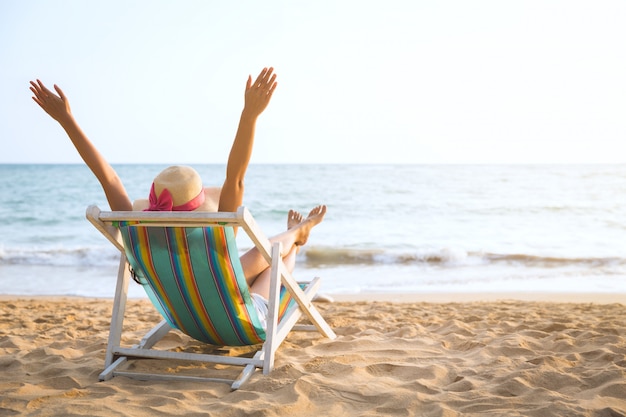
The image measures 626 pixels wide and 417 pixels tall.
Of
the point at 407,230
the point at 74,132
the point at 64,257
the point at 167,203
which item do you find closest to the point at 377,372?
the point at 167,203

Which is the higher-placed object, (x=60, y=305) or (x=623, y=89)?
(x=623, y=89)

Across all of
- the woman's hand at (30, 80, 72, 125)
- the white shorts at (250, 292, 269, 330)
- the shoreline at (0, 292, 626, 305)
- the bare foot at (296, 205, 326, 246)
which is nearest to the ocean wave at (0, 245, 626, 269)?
the shoreline at (0, 292, 626, 305)

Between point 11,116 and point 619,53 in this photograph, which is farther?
point 11,116

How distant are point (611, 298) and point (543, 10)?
668 inches

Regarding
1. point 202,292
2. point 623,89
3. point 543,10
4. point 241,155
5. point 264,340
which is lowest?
point 264,340

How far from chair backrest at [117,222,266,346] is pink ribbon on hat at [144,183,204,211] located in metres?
0.16

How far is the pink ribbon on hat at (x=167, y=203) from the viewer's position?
278 centimetres

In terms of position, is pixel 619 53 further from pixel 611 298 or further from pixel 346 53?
pixel 611 298

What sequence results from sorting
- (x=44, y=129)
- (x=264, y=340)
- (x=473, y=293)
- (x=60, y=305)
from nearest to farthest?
(x=264, y=340)
(x=60, y=305)
(x=473, y=293)
(x=44, y=129)

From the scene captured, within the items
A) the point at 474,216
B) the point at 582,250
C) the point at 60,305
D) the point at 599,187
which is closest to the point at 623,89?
the point at 599,187

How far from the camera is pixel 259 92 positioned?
2688mm

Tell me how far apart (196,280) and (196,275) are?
3 cm

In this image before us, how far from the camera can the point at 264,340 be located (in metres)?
3.13

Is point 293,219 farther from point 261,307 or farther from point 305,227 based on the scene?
point 261,307
